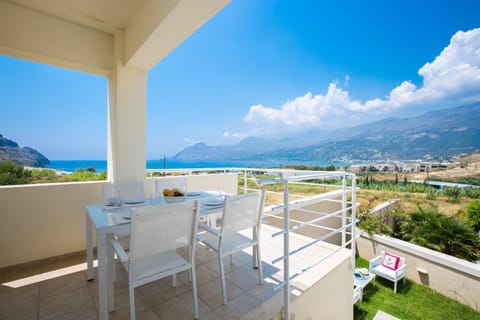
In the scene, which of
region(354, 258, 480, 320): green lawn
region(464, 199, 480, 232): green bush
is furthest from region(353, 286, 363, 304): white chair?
region(464, 199, 480, 232): green bush

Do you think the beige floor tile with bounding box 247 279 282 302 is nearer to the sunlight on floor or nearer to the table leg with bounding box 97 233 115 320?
the table leg with bounding box 97 233 115 320

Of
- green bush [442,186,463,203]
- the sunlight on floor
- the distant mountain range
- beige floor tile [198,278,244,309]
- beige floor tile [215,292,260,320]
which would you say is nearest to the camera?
beige floor tile [215,292,260,320]

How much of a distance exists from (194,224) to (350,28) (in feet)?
45.1

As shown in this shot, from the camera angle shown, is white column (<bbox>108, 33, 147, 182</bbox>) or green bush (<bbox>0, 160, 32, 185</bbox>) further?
white column (<bbox>108, 33, 147, 182</bbox>)

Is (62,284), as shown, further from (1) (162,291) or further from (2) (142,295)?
(1) (162,291)

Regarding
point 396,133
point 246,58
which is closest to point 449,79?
point 396,133

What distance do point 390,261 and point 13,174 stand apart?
19.2 ft

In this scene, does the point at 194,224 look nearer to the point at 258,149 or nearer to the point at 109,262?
the point at 109,262

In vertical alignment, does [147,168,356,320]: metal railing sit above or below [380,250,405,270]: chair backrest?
above

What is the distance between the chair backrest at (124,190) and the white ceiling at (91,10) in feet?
5.82

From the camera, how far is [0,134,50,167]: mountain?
2.47 meters

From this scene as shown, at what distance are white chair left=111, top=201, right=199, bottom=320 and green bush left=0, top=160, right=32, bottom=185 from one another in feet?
5.70

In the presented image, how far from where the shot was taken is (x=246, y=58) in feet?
43.7

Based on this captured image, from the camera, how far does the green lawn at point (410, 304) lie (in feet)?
10.4
